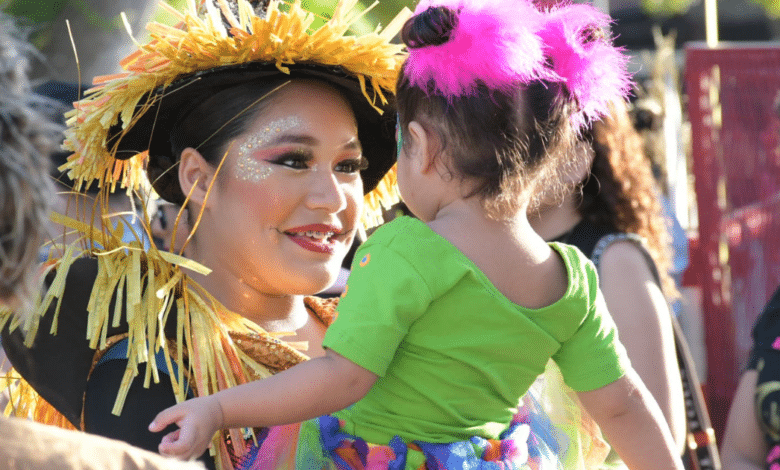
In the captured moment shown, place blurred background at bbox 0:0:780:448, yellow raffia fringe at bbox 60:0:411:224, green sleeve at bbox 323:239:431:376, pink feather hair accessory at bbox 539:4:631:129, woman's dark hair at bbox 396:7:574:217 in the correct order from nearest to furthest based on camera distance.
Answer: green sleeve at bbox 323:239:431:376, woman's dark hair at bbox 396:7:574:217, pink feather hair accessory at bbox 539:4:631:129, yellow raffia fringe at bbox 60:0:411:224, blurred background at bbox 0:0:780:448

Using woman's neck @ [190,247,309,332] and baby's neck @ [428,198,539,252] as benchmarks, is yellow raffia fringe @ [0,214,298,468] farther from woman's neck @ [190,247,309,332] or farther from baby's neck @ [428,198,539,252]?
baby's neck @ [428,198,539,252]

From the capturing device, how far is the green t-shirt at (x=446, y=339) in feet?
5.53

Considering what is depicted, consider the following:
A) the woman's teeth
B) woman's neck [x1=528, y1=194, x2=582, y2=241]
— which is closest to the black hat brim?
the woman's teeth

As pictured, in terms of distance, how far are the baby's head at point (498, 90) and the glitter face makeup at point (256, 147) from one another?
449 mm

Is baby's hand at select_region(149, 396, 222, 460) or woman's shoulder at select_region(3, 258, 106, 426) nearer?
baby's hand at select_region(149, 396, 222, 460)

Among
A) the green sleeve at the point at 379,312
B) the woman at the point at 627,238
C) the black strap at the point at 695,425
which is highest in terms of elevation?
the green sleeve at the point at 379,312

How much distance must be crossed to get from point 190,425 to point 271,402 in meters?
0.15

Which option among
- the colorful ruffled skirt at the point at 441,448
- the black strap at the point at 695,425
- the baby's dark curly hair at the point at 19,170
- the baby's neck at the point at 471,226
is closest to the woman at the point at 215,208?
the colorful ruffled skirt at the point at 441,448

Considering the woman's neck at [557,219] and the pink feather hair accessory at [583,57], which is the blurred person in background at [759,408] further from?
the pink feather hair accessory at [583,57]

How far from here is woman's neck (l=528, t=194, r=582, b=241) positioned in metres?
3.28

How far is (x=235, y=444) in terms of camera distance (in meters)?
2.00

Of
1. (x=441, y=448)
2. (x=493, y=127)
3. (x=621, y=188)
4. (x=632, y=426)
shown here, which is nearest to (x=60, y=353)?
→ (x=441, y=448)

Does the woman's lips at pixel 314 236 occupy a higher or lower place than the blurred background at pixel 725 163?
higher

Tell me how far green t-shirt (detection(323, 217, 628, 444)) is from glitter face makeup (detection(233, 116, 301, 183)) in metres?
0.56
